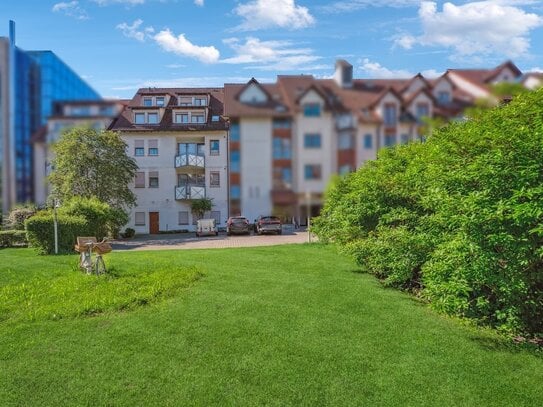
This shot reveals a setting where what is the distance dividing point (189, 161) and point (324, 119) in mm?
943

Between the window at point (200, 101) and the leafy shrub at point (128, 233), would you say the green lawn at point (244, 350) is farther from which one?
the leafy shrub at point (128, 233)

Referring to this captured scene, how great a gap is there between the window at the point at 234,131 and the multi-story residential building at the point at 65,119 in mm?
393

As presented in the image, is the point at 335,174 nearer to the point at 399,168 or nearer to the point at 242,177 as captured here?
the point at 242,177

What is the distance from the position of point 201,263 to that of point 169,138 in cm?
1464

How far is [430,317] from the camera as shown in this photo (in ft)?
31.2

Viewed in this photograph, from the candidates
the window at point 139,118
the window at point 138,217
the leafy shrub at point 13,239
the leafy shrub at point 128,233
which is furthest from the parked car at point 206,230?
the window at point 139,118

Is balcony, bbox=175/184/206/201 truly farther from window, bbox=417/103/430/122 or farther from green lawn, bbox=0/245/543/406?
green lawn, bbox=0/245/543/406

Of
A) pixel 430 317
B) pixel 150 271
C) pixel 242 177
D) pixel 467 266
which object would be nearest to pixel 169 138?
pixel 242 177

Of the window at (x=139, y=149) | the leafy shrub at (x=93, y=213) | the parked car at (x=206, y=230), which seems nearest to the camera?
the window at (x=139, y=149)

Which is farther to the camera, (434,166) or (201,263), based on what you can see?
(201,263)

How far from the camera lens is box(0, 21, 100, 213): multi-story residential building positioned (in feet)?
4.80

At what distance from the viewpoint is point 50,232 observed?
2117 cm

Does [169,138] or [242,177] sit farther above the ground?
[169,138]

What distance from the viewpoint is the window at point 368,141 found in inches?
53.8
